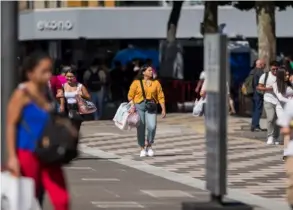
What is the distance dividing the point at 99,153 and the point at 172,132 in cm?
599

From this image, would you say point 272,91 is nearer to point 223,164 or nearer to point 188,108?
point 223,164

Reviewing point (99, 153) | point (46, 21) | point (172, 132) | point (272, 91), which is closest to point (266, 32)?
point (172, 132)

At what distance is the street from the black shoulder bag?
388 cm

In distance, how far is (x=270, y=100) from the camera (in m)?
21.4

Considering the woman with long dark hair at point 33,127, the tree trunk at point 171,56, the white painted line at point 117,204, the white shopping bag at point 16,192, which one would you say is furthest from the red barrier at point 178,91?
the white shopping bag at point 16,192

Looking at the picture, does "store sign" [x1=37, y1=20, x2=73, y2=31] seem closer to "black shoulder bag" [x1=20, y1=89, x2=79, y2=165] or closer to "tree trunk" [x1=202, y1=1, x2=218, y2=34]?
"tree trunk" [x1=202, y1=1, x2=218, y2=34]

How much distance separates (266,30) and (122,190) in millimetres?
14510

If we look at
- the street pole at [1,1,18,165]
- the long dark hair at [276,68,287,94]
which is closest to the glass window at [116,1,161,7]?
the long dark hair at [276,68,287,94]

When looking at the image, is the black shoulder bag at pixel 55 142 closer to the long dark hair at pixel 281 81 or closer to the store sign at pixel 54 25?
the long dark hair at pixel 281 81

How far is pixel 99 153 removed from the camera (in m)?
20.3

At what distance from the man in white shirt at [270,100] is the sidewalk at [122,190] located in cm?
477

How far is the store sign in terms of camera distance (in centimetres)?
4794

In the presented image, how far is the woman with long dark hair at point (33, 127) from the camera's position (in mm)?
8656

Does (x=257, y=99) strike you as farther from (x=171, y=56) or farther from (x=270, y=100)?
(x=171, y=56)
